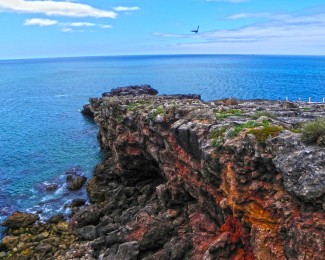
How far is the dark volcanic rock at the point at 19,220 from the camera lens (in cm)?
4546

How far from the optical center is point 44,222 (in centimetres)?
4684

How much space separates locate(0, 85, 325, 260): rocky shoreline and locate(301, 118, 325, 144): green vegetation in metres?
0.32

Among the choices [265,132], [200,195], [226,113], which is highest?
[265,132]

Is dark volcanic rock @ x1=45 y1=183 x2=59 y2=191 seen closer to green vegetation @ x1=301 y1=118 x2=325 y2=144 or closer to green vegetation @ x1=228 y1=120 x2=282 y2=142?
green vegetation @ x1=228 y1=120 x2=282 y2=142

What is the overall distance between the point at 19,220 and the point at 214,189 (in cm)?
2899

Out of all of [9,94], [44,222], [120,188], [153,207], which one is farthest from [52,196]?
[9,94]

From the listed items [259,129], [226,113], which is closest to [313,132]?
[259,129]

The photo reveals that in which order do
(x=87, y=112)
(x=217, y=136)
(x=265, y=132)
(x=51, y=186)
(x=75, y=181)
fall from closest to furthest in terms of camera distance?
(x=265, y=132), (x=217, y=136), (x=51, y=186), (x=75, y=181), (x=87, y=112)

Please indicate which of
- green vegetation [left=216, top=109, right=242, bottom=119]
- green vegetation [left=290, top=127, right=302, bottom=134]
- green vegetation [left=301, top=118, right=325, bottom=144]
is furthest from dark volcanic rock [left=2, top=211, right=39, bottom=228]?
green vegetation [left=301, top=118, right=325, bottom=144]

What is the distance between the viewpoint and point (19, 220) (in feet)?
151

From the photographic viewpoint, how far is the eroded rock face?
19609mm

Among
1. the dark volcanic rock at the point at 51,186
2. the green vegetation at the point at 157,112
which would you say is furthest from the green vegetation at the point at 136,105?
the dark volcanic rock at the point at 51,186

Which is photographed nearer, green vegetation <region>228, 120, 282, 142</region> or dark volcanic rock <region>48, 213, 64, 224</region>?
green vegetation <region>228, 120, 282, 142</region>

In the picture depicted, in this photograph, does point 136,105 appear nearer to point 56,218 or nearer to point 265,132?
point 56,218
